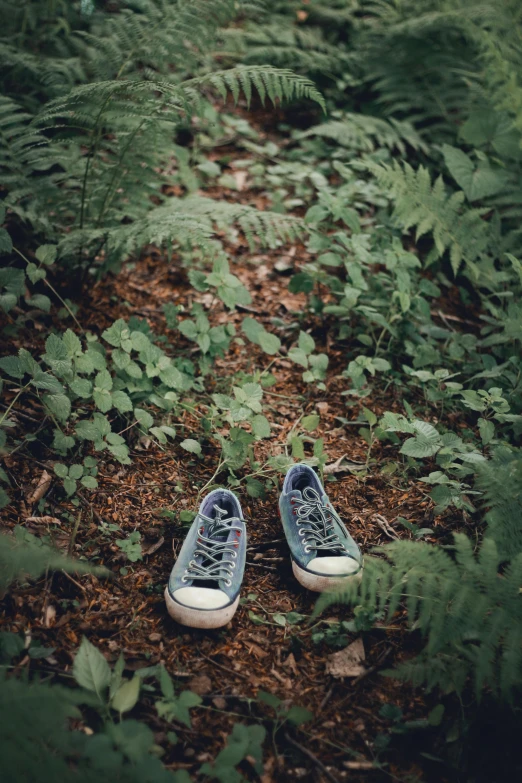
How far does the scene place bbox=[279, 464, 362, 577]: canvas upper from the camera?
6.98ft

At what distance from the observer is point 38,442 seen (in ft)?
7.93

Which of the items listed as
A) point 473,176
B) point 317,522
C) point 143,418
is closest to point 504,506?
point 317,522

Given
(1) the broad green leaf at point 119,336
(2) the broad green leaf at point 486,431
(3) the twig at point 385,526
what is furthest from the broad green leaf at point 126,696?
(2) the broad green leaf at point 486,431

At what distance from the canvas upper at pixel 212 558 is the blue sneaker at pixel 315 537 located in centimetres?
22

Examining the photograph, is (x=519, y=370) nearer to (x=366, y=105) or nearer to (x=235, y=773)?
(x=235, y=773)

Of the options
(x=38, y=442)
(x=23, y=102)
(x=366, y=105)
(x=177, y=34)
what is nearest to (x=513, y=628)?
(x=38, y=442)

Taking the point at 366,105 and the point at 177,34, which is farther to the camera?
the point at 366,105

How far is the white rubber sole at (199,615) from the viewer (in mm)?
1949

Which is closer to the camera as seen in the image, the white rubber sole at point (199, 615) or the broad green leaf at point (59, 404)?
the white rubber sole at point (199, 615)

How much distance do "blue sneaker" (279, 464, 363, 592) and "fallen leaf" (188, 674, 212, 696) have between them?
510 mm

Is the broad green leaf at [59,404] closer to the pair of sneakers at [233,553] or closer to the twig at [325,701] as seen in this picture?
the pair of sneakers at [233,553]

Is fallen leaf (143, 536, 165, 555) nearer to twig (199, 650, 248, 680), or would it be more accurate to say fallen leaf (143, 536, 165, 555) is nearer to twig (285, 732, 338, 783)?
twig (199, 650, 248, 680)

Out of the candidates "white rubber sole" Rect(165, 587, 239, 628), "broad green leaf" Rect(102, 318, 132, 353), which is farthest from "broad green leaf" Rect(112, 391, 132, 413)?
"white rubber sole" Rect(165, 587, 239, 628)

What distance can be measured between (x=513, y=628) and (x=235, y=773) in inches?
36.4
